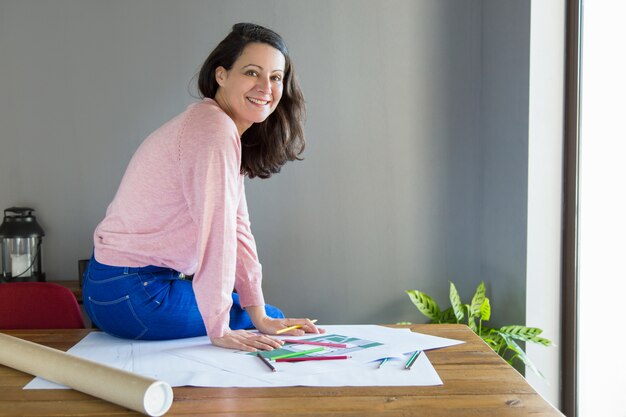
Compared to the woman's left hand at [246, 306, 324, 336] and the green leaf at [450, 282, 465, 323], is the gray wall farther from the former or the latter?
the woman's left hand at [246, 306, 324, 336]

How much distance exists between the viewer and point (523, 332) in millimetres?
2797

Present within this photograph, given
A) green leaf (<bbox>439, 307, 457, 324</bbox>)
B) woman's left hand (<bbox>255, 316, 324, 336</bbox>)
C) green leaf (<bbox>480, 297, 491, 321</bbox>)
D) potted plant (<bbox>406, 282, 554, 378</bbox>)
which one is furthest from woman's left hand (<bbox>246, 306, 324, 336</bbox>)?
green leaf (<bbox>439, 307, 457, 324</bbox>)

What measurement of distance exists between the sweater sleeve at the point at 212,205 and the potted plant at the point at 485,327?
60.8 inches

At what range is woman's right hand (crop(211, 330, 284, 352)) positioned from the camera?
152cm

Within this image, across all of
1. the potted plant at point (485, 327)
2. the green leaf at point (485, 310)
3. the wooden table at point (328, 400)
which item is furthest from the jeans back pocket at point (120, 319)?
the green leaf at point (485, 310)

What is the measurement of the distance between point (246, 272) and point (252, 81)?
51cm

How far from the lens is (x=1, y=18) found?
10.9 feet

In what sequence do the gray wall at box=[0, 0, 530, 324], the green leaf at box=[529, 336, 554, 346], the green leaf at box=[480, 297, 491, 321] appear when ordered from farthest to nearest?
the gray wall at box=[0, 0, 530, 324] → the green leaf at box=[480, 297, 491, 321] → the green leaf at box=[529, 336, 554, 346]

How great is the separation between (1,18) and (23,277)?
1209 mm

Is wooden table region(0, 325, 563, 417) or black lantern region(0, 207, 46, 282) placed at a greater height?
black lantern region(0, 207, 46, 282)

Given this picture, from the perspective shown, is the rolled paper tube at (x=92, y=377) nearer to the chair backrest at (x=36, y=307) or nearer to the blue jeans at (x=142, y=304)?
the blue jeans at (x=142, y=304)

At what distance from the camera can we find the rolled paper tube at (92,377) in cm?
107

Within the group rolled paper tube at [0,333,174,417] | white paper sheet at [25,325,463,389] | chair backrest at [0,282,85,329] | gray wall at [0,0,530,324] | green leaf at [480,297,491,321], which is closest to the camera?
rolled paper tube at [0,333,174,417]

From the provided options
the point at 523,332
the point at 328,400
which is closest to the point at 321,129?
the point at 523,332
